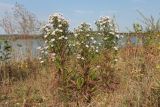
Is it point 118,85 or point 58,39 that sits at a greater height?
point 58,39

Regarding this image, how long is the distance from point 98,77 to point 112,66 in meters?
0.84

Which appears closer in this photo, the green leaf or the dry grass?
the dry grass

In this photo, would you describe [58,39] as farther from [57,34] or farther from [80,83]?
[80,83]

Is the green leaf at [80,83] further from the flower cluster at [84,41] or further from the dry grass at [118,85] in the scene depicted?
the flower cluster at [84,41]

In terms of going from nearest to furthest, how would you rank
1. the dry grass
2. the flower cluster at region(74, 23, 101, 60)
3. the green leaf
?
1. the dry grass
2. the green leaf
3. the flower cluster at region(74, 23, 101, 60)

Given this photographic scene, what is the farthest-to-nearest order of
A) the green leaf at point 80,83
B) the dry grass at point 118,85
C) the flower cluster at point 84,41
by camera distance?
the flower cluster at point 84,41 < the green leaf at point 80,83 < the dry grass at point 118,85

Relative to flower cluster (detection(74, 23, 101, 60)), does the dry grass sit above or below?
below

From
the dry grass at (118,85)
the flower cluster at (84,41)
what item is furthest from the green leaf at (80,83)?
the flower cluster at (84,41)

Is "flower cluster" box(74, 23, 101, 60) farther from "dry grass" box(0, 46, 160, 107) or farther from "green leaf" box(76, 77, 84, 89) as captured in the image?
"dry grass" box(0, 46, 160, 107)

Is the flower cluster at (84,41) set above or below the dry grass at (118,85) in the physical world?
above

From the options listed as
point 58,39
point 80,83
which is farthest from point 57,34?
point 80,83

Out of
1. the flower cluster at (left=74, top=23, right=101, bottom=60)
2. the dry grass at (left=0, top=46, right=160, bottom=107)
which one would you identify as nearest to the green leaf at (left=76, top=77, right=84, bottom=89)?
→ the dry grass at (left=0, top=46, right=160, bottom=107)

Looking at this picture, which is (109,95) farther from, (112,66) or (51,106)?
(112,66)

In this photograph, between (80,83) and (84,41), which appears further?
(84,41)
